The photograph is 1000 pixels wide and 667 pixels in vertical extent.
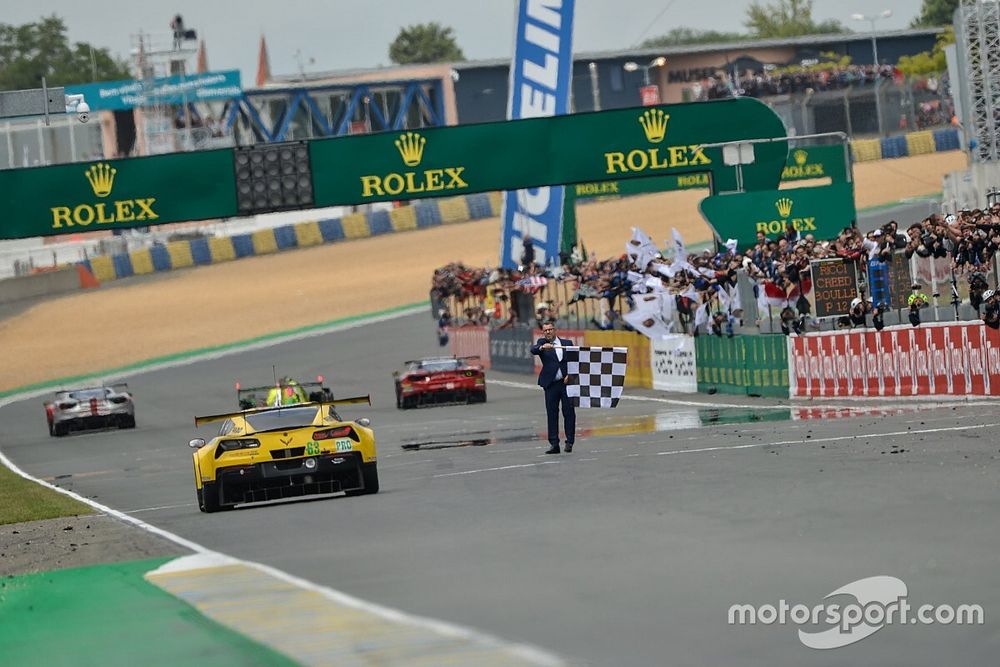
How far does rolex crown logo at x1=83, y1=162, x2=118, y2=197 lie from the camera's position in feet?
107

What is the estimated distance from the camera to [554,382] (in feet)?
60.0

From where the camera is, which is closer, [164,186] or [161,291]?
[164,186]

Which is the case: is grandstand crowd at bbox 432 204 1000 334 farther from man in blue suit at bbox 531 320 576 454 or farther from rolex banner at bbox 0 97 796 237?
man in blue suit at bbox 531 320 576 454

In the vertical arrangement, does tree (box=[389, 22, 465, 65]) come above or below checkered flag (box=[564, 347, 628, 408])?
above

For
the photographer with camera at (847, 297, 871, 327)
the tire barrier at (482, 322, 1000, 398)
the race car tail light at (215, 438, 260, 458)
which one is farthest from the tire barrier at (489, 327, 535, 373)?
the race car tail light at (215, 438, 260, 458)

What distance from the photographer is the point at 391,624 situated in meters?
8.02

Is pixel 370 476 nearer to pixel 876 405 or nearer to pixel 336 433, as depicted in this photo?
pixel 336 433

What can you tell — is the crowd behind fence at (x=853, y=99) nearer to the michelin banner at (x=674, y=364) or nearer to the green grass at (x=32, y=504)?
the michelin banner at (x=674, y=364)

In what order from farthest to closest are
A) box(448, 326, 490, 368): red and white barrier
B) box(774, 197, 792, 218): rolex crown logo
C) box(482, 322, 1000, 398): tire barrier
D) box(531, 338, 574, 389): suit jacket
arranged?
box(448, 326, 490, 368): red and white barrier, box(774, 197, 792, 218): rolex crown logo, box(482, 322, 1000, 398): tire barrier, box(531, 338, 574, 389): suit jacket

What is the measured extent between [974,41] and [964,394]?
25258 mm

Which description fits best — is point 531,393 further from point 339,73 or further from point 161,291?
point 339,73

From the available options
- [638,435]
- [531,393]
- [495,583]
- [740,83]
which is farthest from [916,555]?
[740,83]

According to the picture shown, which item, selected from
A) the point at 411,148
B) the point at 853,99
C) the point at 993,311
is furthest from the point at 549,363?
the point at 853,99

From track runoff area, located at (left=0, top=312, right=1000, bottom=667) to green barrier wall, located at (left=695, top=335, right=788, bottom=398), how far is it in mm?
2946
